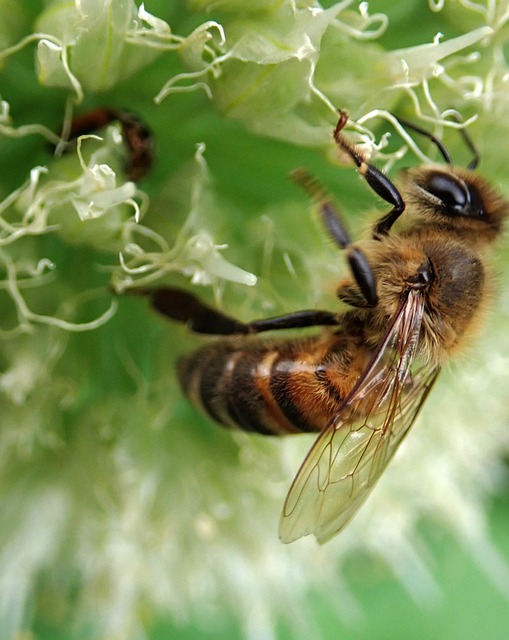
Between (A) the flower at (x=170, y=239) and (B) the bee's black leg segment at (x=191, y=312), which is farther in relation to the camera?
(B) the bee's black leg segment at (x=191, y=312)

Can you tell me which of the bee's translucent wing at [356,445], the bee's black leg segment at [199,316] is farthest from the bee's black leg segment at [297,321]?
the bee's translucent wing at [356,445]

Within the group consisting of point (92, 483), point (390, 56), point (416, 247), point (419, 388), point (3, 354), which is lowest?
point (92, 483)

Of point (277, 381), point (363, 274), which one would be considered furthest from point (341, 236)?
point (277, 381)

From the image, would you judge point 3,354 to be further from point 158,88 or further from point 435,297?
point 435,297

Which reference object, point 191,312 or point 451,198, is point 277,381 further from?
point 451,198

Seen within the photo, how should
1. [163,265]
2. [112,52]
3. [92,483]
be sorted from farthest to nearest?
[92,483], [163,265], [112,52]

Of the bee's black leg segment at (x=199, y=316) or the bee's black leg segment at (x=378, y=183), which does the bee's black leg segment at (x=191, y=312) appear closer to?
the bee's black leg segment at (x=199, y=316)

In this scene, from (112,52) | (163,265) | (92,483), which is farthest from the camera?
(92,483)

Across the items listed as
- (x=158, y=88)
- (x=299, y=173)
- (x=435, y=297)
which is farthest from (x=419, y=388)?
(x=158, y=88)
